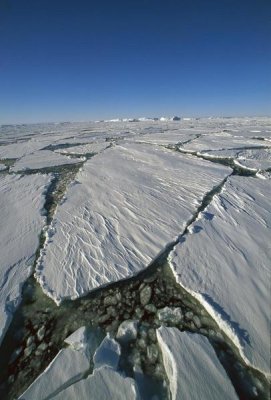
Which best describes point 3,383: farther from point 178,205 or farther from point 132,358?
point 178,205

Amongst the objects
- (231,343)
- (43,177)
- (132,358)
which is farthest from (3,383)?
(43,177)

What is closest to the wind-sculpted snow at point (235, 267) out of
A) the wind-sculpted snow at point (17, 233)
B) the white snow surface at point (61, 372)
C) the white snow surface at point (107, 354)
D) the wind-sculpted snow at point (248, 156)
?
the white snow surface at point (107, 354)

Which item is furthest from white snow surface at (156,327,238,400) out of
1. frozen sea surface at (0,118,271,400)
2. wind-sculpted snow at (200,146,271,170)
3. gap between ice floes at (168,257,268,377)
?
wind-sculpted snow at (200,146,271,170)

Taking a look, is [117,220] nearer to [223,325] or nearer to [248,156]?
[223,325]

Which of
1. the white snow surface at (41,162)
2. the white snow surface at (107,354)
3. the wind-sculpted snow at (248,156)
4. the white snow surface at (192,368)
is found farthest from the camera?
the white snow surface at (41,162)

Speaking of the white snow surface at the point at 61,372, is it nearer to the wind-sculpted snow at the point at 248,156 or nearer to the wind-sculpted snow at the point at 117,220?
the wind-sculpted snow at the point at 117,220

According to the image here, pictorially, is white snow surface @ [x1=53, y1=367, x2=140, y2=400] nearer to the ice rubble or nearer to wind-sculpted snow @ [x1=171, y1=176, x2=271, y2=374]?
the ice rubble
